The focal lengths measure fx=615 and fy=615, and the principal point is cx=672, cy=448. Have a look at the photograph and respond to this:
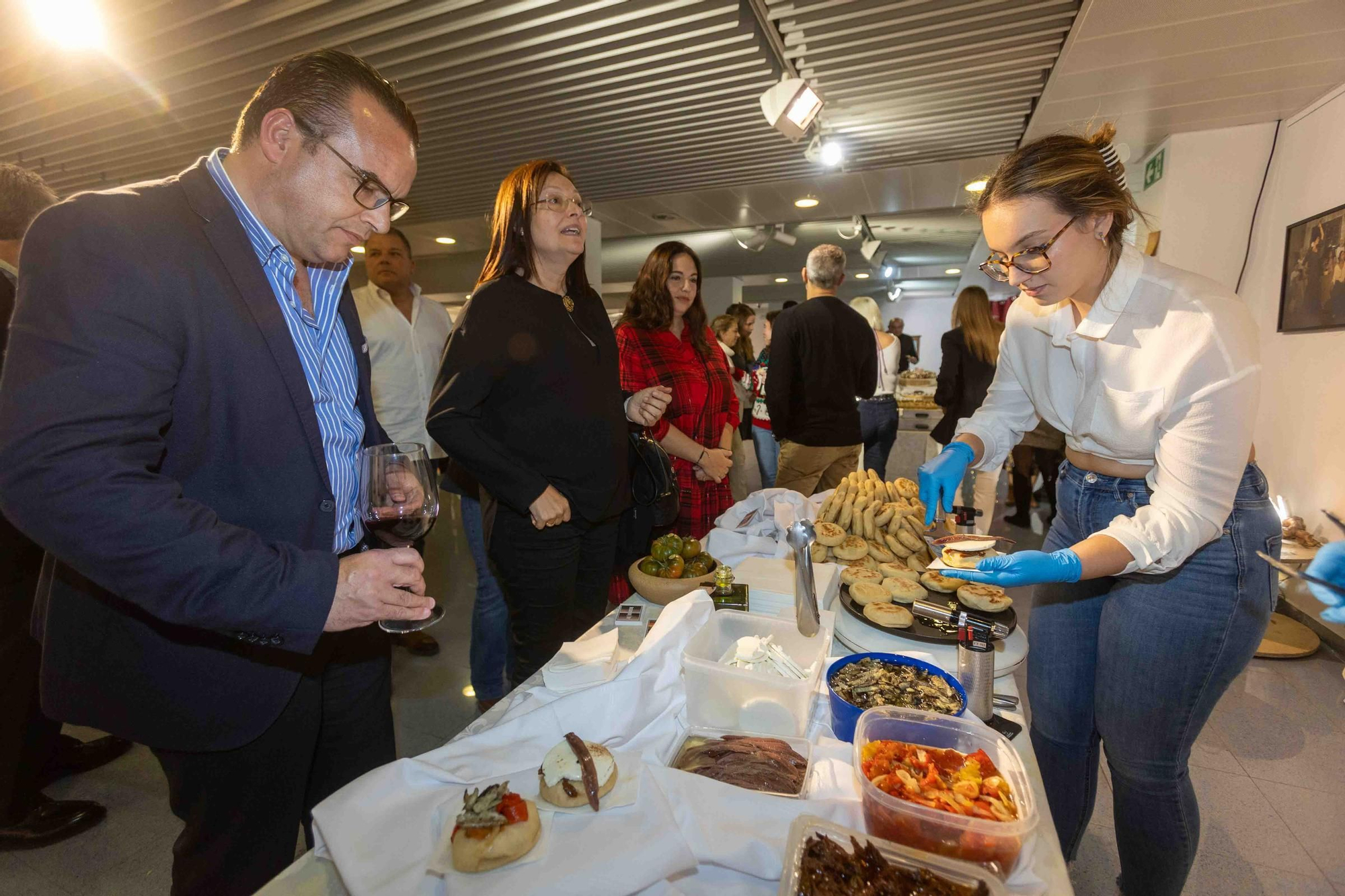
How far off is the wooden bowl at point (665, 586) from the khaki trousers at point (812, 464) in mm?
2112

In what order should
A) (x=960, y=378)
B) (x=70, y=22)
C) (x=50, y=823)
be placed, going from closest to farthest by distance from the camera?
(x=50, y=823) → (x=70, y=22) → (x=960, y=378)

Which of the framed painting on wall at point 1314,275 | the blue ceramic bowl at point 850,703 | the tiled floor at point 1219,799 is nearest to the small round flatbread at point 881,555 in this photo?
the blue ceramic bowl at point 850,703

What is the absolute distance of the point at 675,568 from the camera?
61.9 inches

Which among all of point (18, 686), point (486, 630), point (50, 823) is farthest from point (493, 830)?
point (50, 823)

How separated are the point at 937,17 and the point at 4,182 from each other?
152 inches

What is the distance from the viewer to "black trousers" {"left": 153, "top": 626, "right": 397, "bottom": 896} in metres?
1.02

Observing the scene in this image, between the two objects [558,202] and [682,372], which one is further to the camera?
[682,372]

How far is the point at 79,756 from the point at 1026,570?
→ 3.28 meters

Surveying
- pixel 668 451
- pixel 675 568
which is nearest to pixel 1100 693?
pixel 675 568

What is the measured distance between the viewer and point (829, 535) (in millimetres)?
1891

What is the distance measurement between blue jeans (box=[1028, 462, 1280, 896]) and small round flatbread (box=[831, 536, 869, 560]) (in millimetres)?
497

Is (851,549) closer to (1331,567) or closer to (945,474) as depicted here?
(945,474)

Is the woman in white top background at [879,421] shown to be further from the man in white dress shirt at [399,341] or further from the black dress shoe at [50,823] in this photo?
the black dress shoe at [50,823]

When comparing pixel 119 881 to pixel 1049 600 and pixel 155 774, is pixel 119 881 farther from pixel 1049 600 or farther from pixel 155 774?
pixel 1049 600
